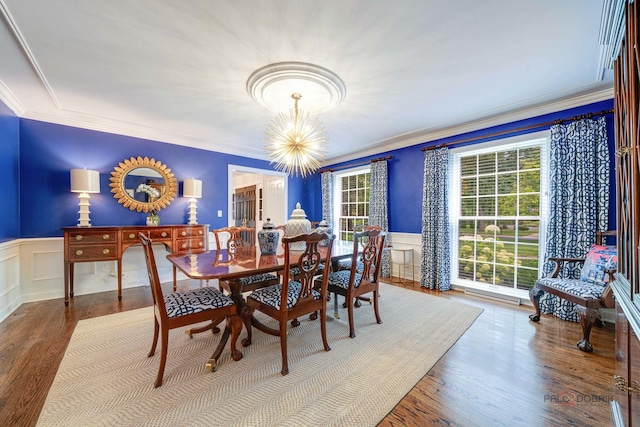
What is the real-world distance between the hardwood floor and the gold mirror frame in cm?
166

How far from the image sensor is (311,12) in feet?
5.26

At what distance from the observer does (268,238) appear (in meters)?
2.40

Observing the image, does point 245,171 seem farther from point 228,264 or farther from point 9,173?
point 228,264

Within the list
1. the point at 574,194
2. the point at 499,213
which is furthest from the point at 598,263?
Answer: the point at 499,213

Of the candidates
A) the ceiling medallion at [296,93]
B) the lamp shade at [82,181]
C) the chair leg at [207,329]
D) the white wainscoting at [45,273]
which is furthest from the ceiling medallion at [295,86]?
the white wainscoting at [45,273]

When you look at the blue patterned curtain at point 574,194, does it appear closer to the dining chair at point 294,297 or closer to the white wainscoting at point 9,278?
the dining chair at point 294,297

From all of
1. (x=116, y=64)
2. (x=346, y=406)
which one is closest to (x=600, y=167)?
(x=346, y=406)

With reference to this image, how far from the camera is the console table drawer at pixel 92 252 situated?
3035mm

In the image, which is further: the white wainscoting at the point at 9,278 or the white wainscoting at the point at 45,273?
the white wainscoting at the point at 45,273

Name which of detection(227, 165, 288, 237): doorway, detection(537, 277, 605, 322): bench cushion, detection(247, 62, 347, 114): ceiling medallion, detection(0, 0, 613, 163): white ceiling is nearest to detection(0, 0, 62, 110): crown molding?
detection(0, 0, 613, 163): white ceiling

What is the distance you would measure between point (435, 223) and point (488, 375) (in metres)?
2.36

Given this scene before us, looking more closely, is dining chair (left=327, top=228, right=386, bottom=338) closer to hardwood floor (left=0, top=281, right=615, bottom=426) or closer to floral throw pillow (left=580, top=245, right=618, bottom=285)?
hardwood floor (left=0, top=281, right=615, bottom=426)

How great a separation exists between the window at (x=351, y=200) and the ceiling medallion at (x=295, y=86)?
8.29ft

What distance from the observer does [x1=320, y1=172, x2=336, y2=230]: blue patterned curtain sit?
17.9 feet
